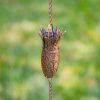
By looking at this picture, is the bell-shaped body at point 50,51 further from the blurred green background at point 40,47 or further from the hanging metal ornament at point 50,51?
the blurred green background at point 40,47

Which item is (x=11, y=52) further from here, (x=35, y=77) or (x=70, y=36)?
(x=70, y=36)

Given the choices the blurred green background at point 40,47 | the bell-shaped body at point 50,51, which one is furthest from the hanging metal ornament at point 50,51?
the blurred green background at point 40,47

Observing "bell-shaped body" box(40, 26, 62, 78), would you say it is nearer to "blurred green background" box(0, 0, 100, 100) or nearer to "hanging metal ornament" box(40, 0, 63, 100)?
"hanging metal ornament" box(40, 0, 63, 100)

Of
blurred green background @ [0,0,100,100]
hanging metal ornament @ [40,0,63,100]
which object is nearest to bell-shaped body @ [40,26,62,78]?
hanging metal ornament @ [40,0,63,100]

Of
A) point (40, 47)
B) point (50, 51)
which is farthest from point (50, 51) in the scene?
point (40, 47)

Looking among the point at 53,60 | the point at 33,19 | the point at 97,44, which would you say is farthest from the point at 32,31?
the point at 53,60
